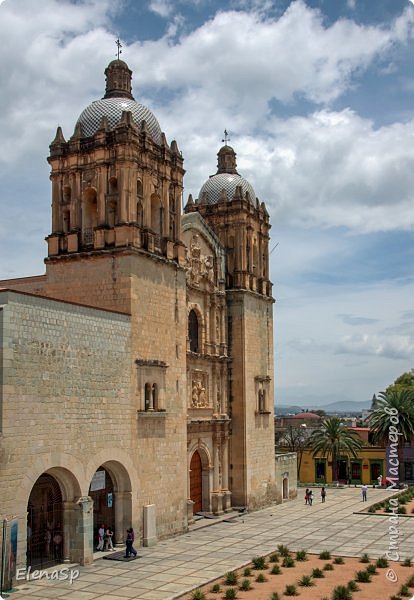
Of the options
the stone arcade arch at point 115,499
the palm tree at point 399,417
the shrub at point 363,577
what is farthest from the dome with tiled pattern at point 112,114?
the palm tree at point 399,417

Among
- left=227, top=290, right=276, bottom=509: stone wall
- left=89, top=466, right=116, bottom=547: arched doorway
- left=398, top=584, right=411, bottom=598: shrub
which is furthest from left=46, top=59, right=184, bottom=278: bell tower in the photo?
left=398, top=584, right=411, bottom=598: shrub

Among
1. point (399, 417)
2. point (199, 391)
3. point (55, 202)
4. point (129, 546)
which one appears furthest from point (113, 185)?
point (399, 417)

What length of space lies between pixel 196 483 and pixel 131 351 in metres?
11.8

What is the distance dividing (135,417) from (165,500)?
4.38m

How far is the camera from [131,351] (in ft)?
95.3

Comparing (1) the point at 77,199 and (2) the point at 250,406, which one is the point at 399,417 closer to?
(2) the point at 250,406

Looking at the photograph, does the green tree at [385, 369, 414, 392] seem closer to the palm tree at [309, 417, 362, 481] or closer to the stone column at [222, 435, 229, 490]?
the palm tree at [309, 417, 362, 481]

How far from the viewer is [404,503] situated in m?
42.8

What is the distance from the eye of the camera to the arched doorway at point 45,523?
25.2 m

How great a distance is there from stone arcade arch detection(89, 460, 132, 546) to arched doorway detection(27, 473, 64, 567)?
6.60 ft

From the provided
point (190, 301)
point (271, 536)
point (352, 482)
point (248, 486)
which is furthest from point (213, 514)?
point (352, 482)

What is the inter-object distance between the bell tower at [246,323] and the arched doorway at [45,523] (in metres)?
15.8

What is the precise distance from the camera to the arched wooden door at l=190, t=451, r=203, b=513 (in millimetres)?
37406

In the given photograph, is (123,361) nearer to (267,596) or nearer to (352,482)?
(267,596)
